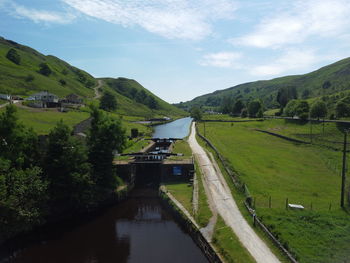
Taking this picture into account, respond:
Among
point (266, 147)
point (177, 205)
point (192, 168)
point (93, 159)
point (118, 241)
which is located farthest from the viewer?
point (266, 147)

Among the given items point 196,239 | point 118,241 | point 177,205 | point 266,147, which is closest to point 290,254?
point 196,239

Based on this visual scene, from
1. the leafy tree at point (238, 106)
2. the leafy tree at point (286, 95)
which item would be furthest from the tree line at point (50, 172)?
the leafy tree at point (286, 95)

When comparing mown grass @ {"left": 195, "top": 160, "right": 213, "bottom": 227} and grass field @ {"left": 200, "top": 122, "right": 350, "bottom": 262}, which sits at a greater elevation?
grass field @ {"left": 200, "top": 122, "right": 350, "bottom": 262}

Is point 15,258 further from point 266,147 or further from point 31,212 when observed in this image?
point 266,147

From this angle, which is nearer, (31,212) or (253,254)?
(253,254)

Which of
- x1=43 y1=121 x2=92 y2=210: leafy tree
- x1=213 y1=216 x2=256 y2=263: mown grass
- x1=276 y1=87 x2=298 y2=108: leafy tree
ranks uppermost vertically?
x1=276 y1=87 x2=298 y2=108: leafy tree

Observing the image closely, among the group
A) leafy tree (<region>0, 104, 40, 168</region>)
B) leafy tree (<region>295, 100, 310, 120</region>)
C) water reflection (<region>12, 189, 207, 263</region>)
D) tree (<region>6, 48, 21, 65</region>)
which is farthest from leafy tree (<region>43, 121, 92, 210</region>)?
tree (<region>6, 48, 21, 65</region>)

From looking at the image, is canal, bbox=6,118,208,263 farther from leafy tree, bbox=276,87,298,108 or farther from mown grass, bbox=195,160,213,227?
leafy tree, bbox=276,87,298,108
